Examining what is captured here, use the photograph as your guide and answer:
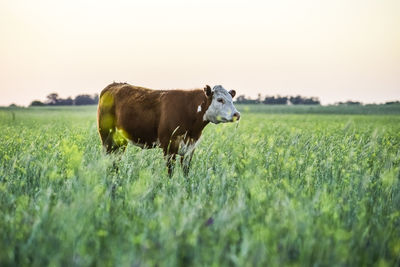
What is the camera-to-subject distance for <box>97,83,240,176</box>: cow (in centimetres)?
678

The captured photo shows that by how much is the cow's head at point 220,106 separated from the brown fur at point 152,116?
0.25 feet

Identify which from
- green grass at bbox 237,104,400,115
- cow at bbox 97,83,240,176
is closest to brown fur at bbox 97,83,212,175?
cow at bbox 97,83,240,176

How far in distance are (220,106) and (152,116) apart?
4.57ft

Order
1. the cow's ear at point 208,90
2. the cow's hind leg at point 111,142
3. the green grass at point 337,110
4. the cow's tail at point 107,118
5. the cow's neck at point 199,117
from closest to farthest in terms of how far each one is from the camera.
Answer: the cow's ear at point 208,90 < the cow's neck at point 199,117 < the cow's tail at point 107,118 < the cow's hind leg at point 111,142 < the green grass at point 337,110

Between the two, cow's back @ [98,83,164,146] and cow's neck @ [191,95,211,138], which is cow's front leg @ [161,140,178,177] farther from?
cow's back @ [98,83,164,146]

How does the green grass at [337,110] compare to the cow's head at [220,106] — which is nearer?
the cow's head at [220,106]

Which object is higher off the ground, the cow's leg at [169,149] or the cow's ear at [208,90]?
the cow's ear at [208,90]

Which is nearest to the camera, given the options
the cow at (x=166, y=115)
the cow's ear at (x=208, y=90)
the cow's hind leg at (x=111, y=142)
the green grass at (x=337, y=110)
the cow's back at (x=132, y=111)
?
the cow's ear at (x=208, y=90)

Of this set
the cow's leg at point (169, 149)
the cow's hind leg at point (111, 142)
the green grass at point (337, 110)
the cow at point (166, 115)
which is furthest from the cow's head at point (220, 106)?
the green grass at point (337, 110)

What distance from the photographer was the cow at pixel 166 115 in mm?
6781

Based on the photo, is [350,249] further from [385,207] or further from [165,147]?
[165,147]

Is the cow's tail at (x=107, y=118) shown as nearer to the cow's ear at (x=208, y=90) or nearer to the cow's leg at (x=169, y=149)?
the cow's leg at (x=169, y=149)

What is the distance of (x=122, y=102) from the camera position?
793 cm

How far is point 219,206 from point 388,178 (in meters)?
1.74
